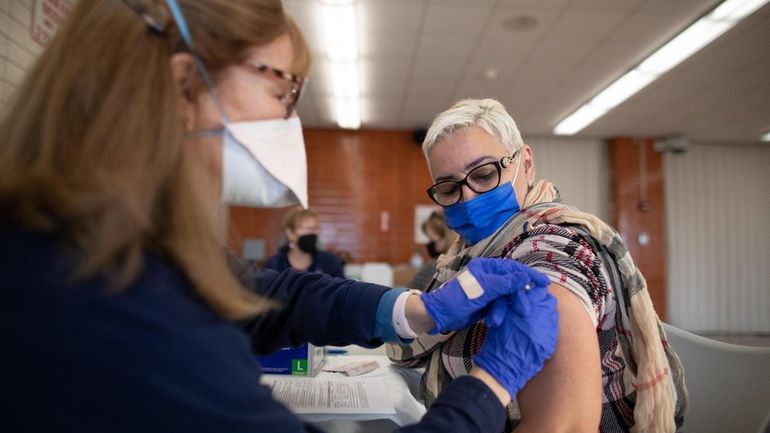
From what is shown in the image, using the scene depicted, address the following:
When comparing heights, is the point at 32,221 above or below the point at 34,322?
above

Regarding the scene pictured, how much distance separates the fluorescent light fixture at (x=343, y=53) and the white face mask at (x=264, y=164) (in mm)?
3138

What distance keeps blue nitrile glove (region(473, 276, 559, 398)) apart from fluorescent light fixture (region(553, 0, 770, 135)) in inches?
156

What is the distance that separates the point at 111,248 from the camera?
1.64ft


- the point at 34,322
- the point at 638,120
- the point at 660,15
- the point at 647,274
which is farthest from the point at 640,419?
the point at 647,274

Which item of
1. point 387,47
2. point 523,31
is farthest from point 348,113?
point 523,31

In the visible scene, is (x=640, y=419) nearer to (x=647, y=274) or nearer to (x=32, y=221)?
(x=32, y=221)

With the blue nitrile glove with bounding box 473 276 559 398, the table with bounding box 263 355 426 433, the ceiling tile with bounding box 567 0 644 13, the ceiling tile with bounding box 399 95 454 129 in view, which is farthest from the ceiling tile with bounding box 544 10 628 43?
the blue nitrile glove with bounding box 473 276 559 398

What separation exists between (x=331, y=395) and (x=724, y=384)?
1269 millimetres

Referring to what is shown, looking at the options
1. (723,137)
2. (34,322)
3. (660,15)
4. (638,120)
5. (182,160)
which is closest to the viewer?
(34,322)

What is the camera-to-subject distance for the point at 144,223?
53cm

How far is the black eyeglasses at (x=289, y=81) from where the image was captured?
79 centimetres

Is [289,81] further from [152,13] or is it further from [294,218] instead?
[294,218]

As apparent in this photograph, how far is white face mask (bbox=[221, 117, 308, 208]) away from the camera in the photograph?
80 centimetres

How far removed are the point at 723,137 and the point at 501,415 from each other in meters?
8.51
